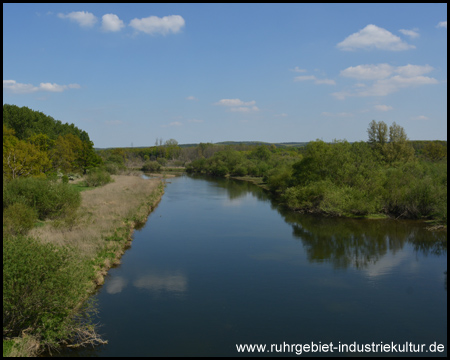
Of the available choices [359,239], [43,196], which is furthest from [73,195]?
[359,239]

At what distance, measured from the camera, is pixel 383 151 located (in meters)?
52.4

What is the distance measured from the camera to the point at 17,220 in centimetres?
1811

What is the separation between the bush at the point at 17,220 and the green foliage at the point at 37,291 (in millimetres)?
7849

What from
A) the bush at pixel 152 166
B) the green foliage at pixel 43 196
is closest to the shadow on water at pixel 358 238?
the green foliage at pixel 43 196

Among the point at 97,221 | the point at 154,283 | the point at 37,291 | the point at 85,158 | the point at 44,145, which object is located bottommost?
the point at 154,283

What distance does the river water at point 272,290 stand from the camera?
1162cm

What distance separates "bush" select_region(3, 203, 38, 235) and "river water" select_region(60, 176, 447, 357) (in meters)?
5.05

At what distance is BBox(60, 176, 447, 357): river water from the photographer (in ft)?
38.1

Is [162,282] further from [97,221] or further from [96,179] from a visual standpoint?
[96,179]

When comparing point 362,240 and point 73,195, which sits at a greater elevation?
point 73,195

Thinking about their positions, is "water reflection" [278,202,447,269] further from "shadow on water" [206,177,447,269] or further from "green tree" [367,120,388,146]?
"green tree" [367,120,388,146]

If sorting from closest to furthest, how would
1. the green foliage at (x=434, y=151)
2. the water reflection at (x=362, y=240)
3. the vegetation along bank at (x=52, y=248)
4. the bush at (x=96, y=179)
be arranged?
the vegetation along bank at (x=52, y=248) → the water reflection at (x=362, y=240) → the bush at (x=96, y=179) → the green foliage at (x=434, y=151)

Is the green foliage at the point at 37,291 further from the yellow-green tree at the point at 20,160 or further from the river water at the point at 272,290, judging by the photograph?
the yellow-green tree at the point at 20,160

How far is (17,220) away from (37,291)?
9.66 meters
